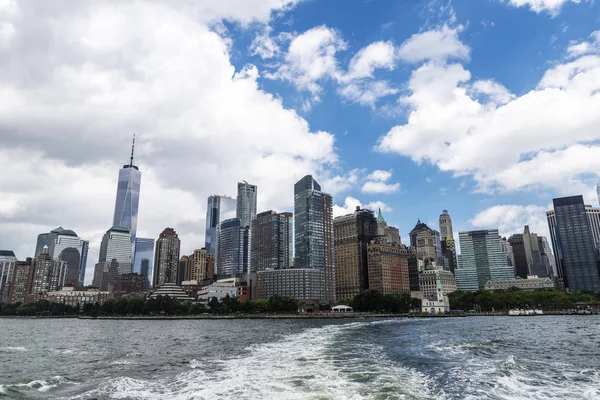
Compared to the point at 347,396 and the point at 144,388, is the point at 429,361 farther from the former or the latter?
the point at 144,388

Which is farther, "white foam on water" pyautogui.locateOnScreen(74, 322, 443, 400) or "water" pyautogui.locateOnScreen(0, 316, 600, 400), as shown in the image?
"water" pyautogui.locateOnScreen(0, 316, 600, 400)

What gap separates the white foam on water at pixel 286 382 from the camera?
27.3m

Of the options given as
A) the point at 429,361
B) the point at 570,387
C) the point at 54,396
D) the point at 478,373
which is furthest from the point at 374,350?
the point at 54,396

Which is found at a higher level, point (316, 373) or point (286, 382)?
point (316, 373)

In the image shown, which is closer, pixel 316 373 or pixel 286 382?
pixel 286 382

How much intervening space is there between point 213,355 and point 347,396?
90.9 ft

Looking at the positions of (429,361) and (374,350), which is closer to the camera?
(429,361)

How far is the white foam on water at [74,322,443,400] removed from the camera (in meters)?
27.3

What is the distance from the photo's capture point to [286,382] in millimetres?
30734

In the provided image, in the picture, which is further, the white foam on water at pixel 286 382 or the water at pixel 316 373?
the water at pixel 316 373

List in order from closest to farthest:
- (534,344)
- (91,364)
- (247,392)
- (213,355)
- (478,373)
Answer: (247,392) → (478,373) → (91,364) → (213,355) → (534,344)

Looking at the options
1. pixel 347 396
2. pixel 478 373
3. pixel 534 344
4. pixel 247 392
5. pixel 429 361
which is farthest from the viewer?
pixel 534 344

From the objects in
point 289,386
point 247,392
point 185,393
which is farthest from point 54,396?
point 289,386

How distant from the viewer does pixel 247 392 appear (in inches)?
1099
